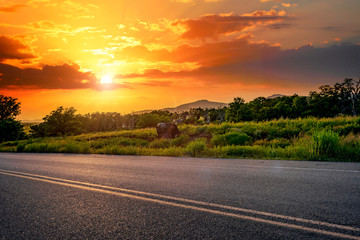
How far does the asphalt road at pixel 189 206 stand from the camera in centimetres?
352

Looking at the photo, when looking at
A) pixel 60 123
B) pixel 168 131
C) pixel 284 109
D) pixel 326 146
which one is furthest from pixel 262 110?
pixel 326 146

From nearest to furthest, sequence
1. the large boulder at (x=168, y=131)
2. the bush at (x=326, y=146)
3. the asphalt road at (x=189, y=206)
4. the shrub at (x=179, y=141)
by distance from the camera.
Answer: the asphalt road at (x=189, y=206) < the bush at (x=326, y=146) < the shrub at (x=179, y=141) < the large boulder at (x=168, y=131)

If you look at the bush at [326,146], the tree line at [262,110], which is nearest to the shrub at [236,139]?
the bush at [326,146]

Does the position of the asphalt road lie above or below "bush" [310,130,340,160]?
below

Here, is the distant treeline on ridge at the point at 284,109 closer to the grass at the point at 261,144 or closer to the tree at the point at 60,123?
the tree at the point at 60,123

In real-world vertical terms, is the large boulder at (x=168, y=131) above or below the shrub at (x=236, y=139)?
above

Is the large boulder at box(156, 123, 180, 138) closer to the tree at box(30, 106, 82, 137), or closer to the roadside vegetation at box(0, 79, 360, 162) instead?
the roadside vegetation at box(0, 79, 360, 162)

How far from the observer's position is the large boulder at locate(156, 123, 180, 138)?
21.1m

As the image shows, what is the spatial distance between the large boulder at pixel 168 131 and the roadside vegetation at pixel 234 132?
2.76ft

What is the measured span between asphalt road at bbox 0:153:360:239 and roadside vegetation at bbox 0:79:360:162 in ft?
14.5

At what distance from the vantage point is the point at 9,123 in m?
65.8

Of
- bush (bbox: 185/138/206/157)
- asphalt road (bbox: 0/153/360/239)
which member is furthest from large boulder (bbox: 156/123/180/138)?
asphalt road (bbox: 0/153/360/239)

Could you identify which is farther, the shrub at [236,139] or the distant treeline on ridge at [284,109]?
the distant treeline on ridge at [284,109]

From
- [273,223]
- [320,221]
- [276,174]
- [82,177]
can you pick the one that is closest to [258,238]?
[273,223]
